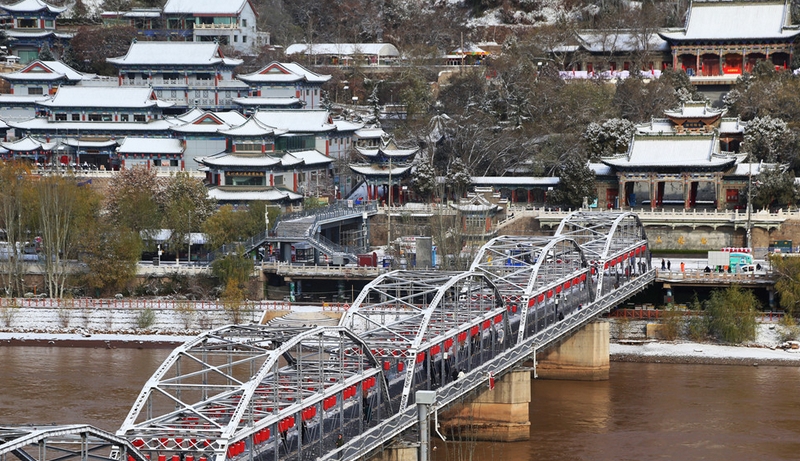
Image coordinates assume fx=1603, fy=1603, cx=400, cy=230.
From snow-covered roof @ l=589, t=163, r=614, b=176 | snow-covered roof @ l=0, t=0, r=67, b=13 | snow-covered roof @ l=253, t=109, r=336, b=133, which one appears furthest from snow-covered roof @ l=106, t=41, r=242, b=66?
snow-covered roof @ l=589, t=163, r=614, b=176

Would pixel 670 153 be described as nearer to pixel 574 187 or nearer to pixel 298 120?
pixel 574 187

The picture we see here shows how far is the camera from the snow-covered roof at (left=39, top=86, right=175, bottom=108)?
11719cm

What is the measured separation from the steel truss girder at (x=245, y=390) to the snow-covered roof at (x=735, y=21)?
7493 centimetres

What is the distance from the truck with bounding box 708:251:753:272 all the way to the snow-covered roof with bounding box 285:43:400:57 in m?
56.8

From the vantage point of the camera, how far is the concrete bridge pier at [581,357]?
232ft

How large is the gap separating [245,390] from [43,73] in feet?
295

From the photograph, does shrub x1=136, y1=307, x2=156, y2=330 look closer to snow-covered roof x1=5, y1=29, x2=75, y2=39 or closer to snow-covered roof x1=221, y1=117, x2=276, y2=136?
snow-covered roof x1=221, y1=117, x2=276, y2=136

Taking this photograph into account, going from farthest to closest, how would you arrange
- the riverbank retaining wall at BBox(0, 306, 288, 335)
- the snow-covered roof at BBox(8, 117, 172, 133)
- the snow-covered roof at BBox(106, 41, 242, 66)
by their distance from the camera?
the snow-covered roof at BBox(106, 41, 242, 66) → the snow-covered roof at BBox(8, 117, 172, 133) → the riverbank retaining wall at BBox(0, 306, 288, 335)

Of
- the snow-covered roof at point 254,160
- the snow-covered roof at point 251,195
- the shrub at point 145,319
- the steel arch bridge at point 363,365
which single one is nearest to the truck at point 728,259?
the steel arch bridge at point 363,365

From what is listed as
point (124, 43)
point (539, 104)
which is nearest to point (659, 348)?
point (539, 104)

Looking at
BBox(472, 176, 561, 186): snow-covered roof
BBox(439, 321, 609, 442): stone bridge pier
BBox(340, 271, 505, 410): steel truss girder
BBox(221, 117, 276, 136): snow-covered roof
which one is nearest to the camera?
BBox(340, 271, 505, 410): steel truss girder

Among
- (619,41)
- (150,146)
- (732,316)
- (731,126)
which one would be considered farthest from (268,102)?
(732,316)

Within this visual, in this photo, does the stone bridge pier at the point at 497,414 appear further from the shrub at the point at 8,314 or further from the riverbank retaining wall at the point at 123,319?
the shrub at the point at 8,314

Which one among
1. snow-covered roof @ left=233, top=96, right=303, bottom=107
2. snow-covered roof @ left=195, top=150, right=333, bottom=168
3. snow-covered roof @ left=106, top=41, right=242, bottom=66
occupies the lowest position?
snow-covered roof @ left=195, top=150, right=333, bottom=168
